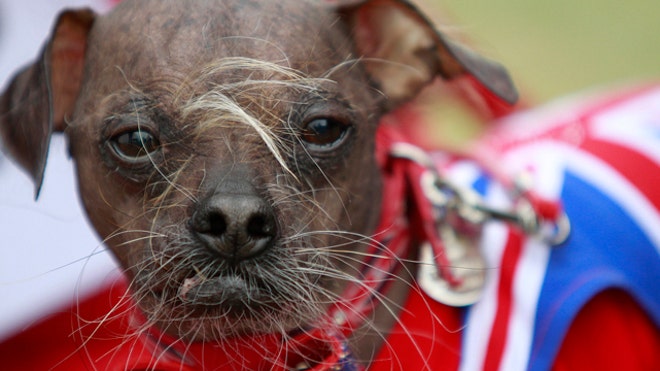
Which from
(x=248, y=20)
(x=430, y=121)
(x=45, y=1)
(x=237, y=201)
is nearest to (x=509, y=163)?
(x=430, y=121)

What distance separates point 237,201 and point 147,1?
1.40ft

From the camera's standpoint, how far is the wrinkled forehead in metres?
1.21

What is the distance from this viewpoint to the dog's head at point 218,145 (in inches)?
44.5

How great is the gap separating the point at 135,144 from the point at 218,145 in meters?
0.14

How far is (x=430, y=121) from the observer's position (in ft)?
6.14

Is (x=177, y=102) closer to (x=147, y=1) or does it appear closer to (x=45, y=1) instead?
(x=147, y=1)

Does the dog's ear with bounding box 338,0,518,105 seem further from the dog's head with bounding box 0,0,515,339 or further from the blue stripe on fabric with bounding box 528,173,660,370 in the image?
the blue stripe on fabric with bounding box 528,173,660,370

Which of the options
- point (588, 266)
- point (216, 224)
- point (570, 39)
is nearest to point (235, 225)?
point (216, 224)

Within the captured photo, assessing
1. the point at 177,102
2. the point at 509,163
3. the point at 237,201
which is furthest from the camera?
the point at 509,163

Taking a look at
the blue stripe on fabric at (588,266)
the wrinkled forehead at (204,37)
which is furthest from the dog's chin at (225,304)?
the blue stripe on fabric at (588,266)

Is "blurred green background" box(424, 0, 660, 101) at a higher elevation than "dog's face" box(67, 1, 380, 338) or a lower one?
lower

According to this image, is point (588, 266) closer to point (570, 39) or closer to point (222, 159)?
point (222, 159)

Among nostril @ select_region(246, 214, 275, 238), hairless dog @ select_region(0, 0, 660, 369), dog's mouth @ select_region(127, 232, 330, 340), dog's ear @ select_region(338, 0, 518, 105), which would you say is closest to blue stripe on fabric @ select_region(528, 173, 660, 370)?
hairless dog @ select_region(0, 0, 660, 369)

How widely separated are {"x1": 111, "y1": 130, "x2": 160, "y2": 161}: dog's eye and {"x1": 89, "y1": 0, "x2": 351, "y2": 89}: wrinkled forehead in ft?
0.28
